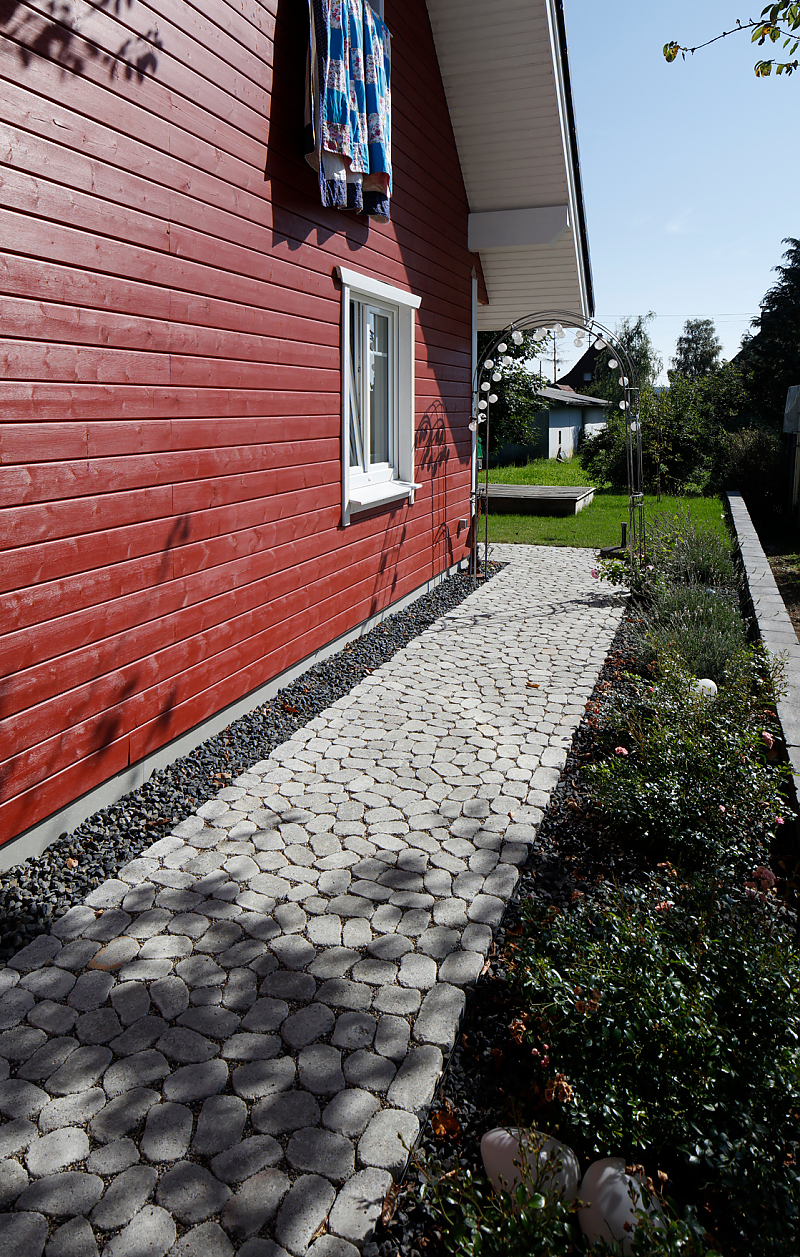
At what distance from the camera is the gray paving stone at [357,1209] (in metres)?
1.81

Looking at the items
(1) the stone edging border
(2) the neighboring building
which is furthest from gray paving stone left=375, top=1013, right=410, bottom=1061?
(2) the neighboring building

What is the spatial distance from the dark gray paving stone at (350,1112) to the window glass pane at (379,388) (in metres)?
5.92

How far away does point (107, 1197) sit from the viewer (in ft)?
6.22

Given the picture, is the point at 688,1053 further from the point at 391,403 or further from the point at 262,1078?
the point at 391,403

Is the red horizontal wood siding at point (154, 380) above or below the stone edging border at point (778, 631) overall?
above

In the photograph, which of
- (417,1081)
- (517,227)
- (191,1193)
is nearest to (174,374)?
(417,1081)

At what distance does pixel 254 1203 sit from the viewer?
1888 mm

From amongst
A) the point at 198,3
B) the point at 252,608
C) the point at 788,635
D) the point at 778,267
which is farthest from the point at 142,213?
the point at 778,267

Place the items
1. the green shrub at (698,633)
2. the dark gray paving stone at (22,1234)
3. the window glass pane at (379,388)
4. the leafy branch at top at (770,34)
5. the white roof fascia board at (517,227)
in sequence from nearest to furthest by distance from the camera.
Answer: the dark gray paving stone at (22,1234) < the leafy branch at top at (770,34) < the green shrub at (698,633) < the window glass pane at (379,388) < the white roof fascia board at (517,227)

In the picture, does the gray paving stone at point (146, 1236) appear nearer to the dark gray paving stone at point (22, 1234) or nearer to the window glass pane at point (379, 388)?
the dark gray paving stone at point (22, 1234)

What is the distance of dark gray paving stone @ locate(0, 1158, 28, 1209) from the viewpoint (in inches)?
74.1

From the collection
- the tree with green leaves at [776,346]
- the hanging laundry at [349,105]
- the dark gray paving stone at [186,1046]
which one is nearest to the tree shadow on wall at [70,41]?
the hanging laundry at [349,105]

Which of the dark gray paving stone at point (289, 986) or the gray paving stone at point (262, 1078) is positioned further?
the dark gray paving stone at point (289, 986)

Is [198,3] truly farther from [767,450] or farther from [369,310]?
[767,450]
